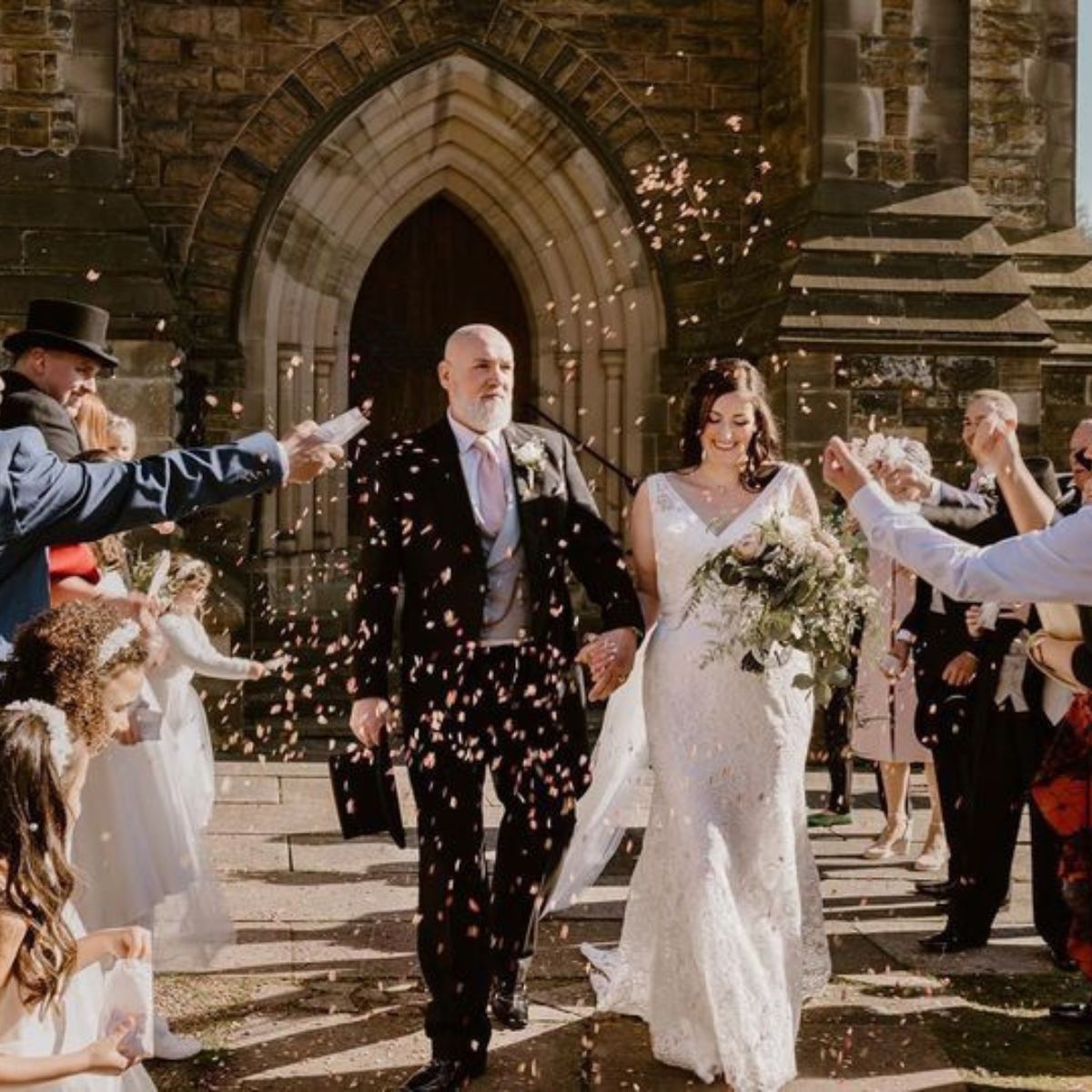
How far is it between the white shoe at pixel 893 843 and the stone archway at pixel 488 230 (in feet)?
17.1

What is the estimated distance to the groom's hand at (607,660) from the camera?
4.71 meters

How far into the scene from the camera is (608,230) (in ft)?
40.2

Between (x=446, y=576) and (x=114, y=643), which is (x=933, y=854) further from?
(x=114, y=643)

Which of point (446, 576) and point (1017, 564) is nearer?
point (1017, 564)

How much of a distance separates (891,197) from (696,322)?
67.3 inches

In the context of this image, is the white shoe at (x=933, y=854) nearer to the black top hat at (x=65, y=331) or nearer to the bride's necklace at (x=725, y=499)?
the bride's necklace at (x=725, y=499)

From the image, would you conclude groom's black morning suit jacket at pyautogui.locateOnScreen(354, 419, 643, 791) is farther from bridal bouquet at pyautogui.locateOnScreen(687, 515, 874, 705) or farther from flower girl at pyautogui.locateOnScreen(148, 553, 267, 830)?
flower girl at pyautogui.locateOnScreen(148, 553, 267, 830)

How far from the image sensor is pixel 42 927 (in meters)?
2.94

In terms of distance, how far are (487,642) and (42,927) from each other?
6.37 ft

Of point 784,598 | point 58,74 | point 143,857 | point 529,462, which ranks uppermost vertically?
point 58,74

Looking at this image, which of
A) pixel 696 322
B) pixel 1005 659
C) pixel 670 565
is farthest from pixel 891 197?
pixel 670 565

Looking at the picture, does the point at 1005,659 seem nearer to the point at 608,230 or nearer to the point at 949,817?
the point at 949,817

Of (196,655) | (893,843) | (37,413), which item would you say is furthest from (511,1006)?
(893,843)

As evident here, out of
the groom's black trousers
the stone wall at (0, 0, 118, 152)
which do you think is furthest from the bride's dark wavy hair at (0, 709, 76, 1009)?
the stone wall at (0, 0, 118, 152)
